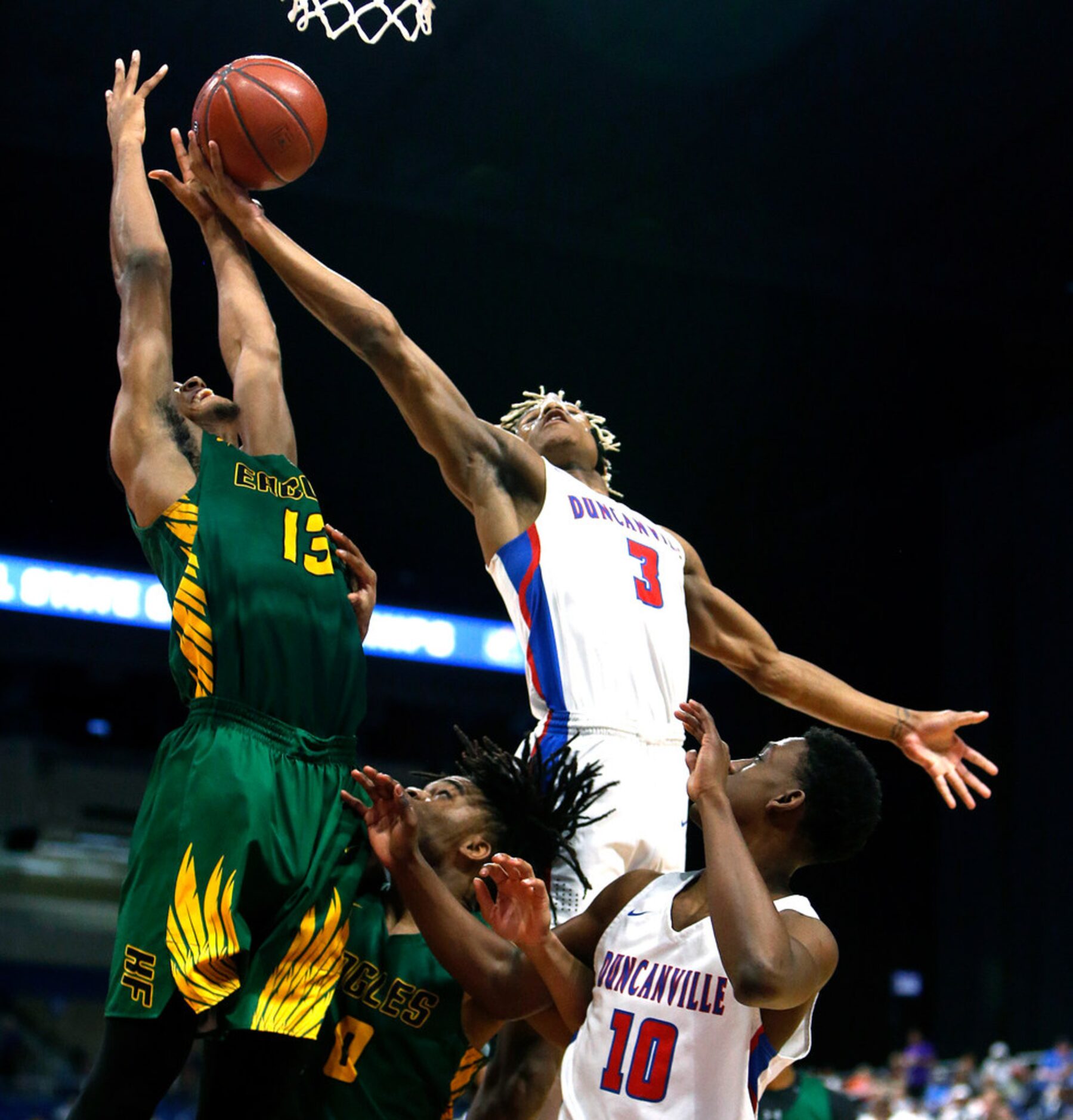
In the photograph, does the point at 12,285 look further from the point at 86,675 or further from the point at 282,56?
the point at 86,675

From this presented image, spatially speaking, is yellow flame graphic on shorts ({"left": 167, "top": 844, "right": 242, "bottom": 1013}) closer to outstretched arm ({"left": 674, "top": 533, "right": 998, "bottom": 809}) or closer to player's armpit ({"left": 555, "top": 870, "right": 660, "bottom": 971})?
player's armpit ({"left": 555, "top": 870, "right": 660, "bottom": 971})

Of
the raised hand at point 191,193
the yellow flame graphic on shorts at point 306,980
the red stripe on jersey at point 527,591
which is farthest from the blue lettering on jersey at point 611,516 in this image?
the yellow flame graphic on shorts at point 306,980

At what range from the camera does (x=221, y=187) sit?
3619 millimetres

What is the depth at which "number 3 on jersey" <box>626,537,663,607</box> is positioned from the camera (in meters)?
4.07

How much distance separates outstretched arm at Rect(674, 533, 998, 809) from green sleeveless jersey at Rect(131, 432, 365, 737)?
5.28 feet

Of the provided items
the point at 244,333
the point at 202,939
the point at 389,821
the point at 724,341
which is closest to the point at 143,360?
the point at 244,333

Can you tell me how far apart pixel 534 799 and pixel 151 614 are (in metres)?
9.57

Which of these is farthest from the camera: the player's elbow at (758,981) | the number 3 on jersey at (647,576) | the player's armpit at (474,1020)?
the number 3 on jersey at (647,576)

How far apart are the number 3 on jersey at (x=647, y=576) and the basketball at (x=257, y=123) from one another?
135 centimetres

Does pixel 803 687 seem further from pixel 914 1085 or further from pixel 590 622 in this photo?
pixel 914 1085

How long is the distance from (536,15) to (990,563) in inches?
285

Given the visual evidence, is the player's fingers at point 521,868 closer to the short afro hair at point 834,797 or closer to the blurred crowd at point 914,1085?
the short afro hair at point 834,797

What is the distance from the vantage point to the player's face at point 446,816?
3311 millimetres

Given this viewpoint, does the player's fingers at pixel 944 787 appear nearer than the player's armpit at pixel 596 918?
No
